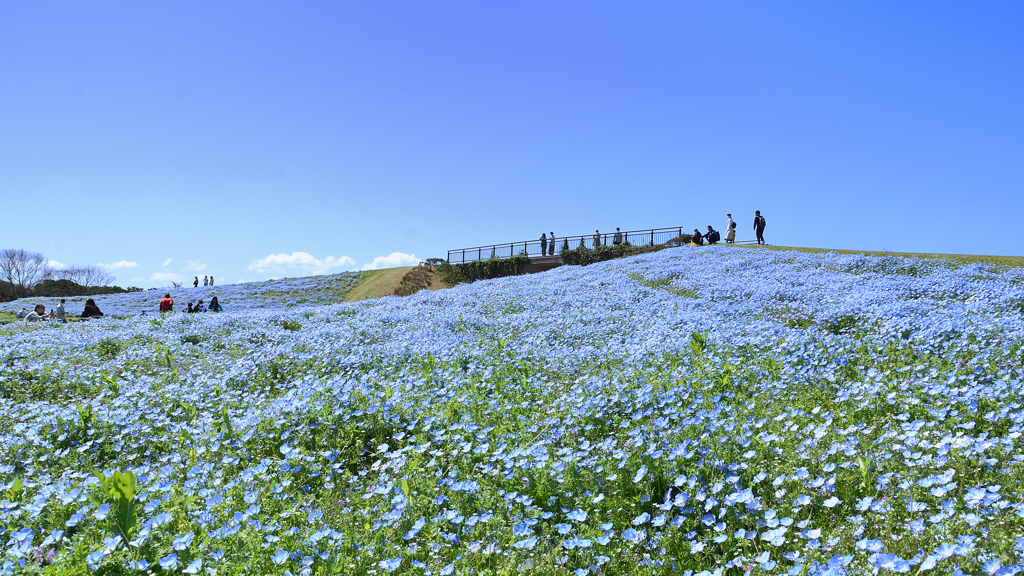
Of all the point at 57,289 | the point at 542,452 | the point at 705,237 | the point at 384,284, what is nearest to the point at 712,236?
the point at 705,237

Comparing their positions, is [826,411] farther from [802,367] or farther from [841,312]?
[841,312]

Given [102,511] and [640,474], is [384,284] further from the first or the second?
[640,474]

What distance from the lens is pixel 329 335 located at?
36.0ft

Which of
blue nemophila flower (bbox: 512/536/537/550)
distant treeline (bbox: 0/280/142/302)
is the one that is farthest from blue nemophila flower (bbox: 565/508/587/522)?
distant treeline (bbox: 0/280/142/302)

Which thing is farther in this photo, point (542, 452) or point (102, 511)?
point (542, 452)

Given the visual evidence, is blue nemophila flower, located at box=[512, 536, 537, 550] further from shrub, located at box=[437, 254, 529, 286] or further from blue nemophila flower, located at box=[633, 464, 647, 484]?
shrub, located at box=[437, 254, 529, 286]

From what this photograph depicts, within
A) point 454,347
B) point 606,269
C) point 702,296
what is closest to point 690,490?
point 454,347

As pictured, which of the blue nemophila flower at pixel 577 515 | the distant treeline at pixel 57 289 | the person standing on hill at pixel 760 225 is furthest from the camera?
the distant treeline at pixel 57 289

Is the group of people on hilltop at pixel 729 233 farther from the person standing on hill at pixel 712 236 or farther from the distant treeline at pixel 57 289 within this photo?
the distant treeline at pixel 57 289

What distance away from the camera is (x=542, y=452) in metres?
4.64

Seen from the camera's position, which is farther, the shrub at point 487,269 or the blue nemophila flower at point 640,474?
the shrub at point 487,269

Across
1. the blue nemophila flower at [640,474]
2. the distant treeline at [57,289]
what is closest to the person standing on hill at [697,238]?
the blue nemophila flower at [640,474]

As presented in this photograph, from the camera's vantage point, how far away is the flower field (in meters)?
3.53

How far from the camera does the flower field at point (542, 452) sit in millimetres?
3525
